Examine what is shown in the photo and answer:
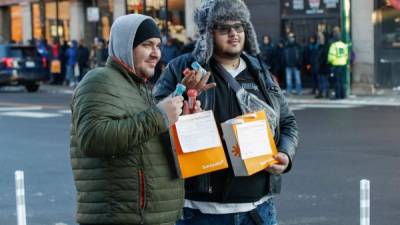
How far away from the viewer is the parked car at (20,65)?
27845 millimetres

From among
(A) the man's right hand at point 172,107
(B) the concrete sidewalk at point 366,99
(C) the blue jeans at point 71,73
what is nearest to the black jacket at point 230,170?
(A) the man's right hand at point 172,107

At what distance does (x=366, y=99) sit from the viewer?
71.2ft

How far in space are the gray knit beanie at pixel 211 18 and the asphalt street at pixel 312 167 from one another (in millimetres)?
3501

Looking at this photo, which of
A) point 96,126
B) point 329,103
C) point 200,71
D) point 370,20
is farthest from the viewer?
point 370,20

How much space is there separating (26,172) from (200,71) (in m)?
7.21

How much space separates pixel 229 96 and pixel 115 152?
910 mm

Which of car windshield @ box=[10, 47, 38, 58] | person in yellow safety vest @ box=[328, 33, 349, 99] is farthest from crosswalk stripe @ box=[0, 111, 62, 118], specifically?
car windshield @ box=[10, 47, 38, 58]

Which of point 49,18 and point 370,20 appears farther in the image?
point 49,18

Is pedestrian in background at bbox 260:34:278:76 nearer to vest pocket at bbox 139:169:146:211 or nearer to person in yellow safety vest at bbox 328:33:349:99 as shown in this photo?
person in yellow safety vest at bbox 328:33:349:99

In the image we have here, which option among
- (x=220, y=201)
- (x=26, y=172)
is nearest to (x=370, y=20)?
(x=26, y=172)

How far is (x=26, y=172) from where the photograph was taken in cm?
1048

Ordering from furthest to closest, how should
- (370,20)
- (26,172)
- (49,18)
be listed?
(49,18) < (370,20) < (26,172)

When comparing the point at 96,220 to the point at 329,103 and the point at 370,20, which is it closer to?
the point at 329,103

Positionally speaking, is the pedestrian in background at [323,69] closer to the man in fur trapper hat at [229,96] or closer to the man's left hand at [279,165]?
the man in fur trapper hat at [229,96]
